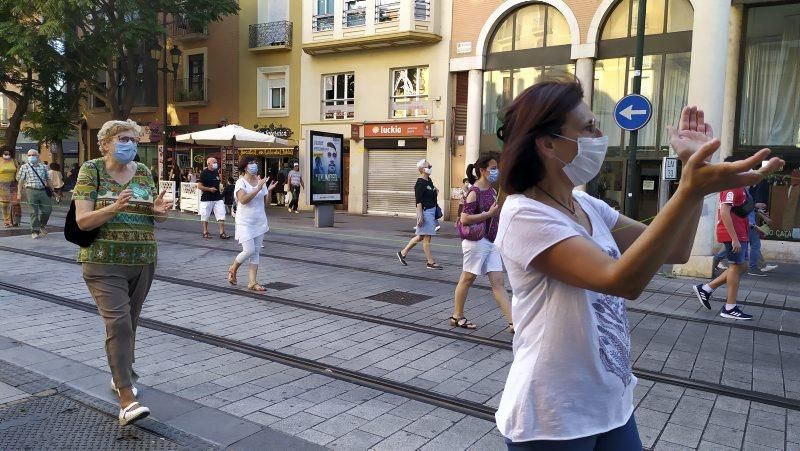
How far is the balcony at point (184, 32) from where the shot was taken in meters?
27.7

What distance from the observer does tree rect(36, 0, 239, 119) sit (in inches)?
810

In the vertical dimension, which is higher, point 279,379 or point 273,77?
point 273,77

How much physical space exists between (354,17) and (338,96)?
10.3ft

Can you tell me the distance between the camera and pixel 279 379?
4.85 meters

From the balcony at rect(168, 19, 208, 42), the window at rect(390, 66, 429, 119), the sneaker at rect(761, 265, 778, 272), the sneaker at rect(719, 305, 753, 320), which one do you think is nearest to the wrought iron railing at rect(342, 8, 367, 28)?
the window at rect(390, 66, 429, 119)

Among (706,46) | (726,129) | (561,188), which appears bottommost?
(561,188)

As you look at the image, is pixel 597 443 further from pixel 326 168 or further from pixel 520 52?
pixel 520 52

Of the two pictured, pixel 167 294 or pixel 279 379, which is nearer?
pixel 279 379

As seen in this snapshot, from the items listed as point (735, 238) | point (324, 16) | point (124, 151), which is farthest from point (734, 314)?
point (324, 16)

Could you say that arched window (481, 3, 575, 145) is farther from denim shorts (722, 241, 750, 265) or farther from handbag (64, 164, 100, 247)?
handbag (64, 164, 100, 247)

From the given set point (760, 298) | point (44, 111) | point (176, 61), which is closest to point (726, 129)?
point (760, 298)

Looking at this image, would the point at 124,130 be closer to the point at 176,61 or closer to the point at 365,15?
the point at 365,15

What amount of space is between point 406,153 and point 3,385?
19123 mm

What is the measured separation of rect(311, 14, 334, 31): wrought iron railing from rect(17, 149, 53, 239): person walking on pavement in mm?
13852
